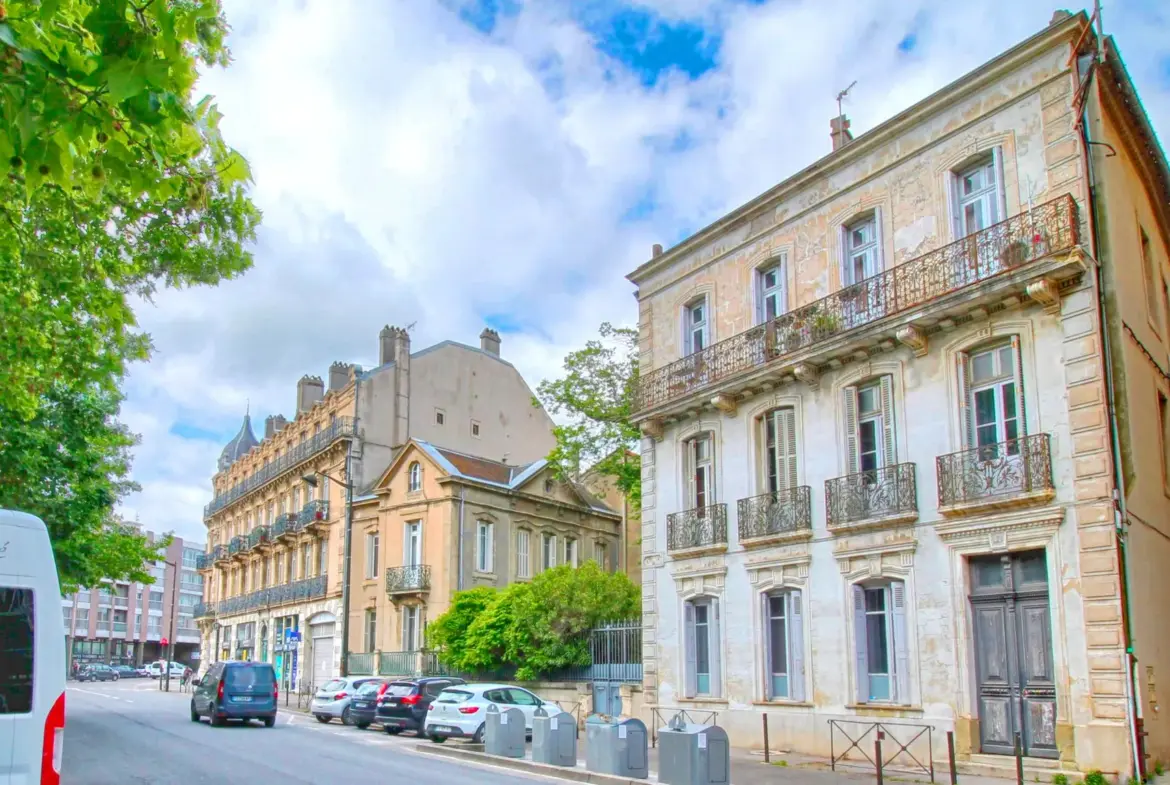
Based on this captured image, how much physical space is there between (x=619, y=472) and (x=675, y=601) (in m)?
11.1

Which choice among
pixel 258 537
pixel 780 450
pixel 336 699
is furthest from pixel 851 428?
pixel 258 537

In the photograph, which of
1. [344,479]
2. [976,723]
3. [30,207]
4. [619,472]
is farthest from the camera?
[344,479]

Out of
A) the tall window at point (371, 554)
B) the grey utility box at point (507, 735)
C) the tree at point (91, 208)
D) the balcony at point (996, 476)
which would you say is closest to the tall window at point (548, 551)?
the tall window at point (371, 554)

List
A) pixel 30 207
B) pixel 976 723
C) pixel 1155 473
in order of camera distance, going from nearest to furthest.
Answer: pixel 30 207 → pixel 976 723 → pixel 1155 473

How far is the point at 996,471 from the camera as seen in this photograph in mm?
16812

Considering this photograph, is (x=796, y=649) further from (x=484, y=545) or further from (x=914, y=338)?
(x=484, y=545)

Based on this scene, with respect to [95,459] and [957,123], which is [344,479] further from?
[957,123]

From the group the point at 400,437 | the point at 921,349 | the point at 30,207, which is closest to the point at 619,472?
the point at 400,437

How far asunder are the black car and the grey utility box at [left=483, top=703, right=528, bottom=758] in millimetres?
6343

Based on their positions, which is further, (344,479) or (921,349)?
(344,479)

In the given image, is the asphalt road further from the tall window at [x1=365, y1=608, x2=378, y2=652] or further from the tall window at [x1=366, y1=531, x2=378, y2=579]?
the tall window at [x1=366, y1=531, x2=378, y2=579]

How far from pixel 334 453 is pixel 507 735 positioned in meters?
27.6

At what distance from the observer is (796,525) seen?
66.4 feet

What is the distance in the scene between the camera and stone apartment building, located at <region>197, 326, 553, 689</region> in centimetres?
4378
